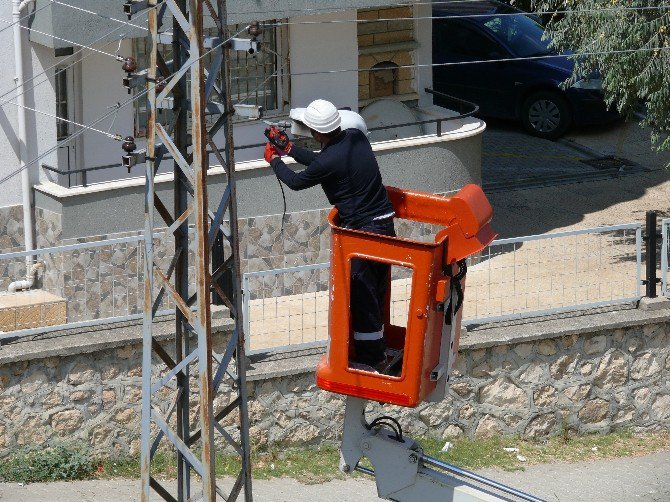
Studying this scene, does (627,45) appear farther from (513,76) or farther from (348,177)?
(513,76)

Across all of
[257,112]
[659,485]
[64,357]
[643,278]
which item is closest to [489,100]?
[643,278]

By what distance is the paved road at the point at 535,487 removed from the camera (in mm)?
10906

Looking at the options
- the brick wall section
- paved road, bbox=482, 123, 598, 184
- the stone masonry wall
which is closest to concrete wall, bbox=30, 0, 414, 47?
the brick wall section

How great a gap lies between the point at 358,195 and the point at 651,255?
523 cm

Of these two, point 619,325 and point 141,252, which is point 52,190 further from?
point 619,325

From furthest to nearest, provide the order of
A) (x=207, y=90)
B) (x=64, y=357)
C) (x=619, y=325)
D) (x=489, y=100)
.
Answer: (x=489, y=100) < (x=619, y=325) < (x=64, y=357) < (x=207, y=90)

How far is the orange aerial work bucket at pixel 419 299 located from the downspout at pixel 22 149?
538cm

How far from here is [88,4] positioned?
12.8 metres

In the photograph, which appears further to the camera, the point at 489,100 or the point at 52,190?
the point at 489,100

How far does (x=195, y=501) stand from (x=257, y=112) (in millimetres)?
2400

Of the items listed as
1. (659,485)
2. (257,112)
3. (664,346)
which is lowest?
(659,485)

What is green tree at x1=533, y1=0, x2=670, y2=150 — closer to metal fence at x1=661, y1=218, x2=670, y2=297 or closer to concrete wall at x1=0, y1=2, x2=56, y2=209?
metal fence at x1=661, y1=218, x2=670, y2=297

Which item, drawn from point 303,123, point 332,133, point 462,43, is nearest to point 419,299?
point 332,133

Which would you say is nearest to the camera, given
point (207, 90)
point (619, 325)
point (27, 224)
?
point (207, 90)
